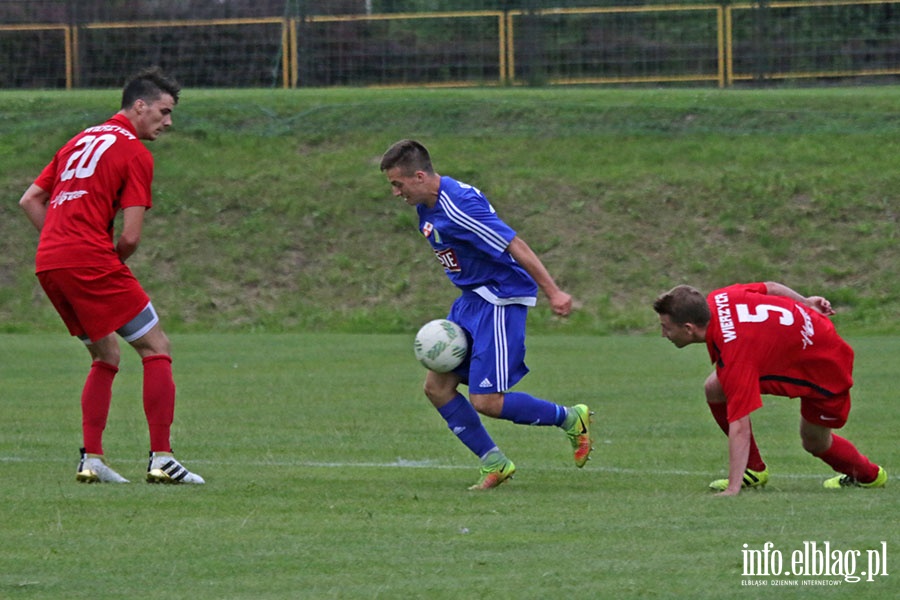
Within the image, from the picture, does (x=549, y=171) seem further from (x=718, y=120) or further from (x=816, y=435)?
(x=816, y=435)

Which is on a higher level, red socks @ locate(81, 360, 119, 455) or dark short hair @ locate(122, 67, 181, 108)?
dark short hair @ locate(122, 67, 181, 108)

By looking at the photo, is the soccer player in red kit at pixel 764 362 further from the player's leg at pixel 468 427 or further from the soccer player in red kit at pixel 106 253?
the soccer player in red kit at pixel 106 253

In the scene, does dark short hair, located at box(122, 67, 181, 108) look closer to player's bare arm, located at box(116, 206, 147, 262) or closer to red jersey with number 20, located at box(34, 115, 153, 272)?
red jersey with number 20, located at box(34, 115, 153, 272)

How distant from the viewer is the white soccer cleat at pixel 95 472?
778 cm

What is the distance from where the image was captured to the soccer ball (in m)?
7.86

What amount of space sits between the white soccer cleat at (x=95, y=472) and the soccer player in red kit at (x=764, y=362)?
2.88 metres

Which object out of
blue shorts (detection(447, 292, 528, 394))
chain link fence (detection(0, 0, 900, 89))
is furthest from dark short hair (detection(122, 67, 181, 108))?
chain link fence (detection(0, 0, 900, 89))

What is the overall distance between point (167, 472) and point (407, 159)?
1998mm

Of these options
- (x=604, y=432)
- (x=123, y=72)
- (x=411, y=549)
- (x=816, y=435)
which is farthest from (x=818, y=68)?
(x=411, y=549)

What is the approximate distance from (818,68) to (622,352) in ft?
49.3

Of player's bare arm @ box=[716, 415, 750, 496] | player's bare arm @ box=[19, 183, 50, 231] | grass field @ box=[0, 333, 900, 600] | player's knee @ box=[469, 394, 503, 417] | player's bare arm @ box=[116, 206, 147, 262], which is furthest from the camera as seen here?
player's bare arm @ box=[19, 183, 50, 231]

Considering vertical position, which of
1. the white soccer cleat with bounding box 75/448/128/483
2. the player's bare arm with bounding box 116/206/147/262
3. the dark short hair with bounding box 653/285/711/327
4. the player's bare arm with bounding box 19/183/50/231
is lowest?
the white soccer cleat with bounding box 75/448/128/483

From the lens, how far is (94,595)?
16.3ft

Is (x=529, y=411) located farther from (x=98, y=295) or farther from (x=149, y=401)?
(x=98, y=295)
